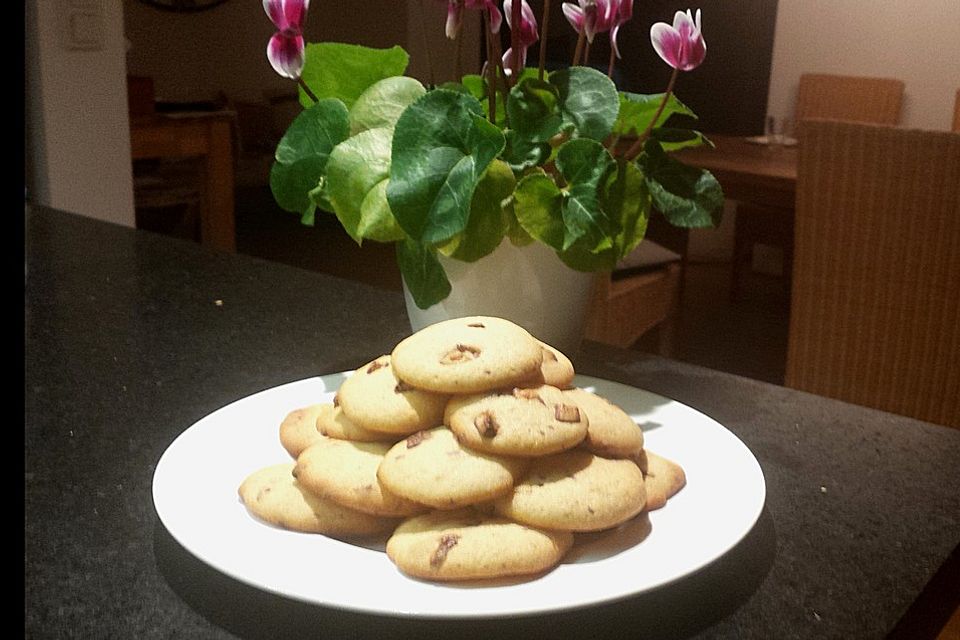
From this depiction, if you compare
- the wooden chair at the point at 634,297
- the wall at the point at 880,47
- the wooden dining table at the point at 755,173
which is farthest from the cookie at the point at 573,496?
the wall at the point at 880,47

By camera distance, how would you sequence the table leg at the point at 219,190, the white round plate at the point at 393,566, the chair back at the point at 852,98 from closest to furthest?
the white round plate at the point at 393,566 → the table leg at the point at 219,190 → the chair back at the point at 852,98

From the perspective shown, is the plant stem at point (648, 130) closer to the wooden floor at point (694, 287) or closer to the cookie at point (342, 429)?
the cookie at point (342, 429)

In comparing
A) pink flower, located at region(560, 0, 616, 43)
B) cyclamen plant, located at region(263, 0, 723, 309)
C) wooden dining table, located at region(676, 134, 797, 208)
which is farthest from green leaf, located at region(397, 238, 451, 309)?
wooden dining table, located at region(676, 134, 797, 208)

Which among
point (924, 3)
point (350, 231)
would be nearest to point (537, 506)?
point (350, 231)

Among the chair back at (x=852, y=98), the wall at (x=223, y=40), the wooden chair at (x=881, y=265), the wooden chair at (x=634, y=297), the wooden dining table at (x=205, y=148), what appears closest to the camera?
the wooden chair at (x=881, y=265)

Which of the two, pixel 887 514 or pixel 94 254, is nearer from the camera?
pixel 887 514

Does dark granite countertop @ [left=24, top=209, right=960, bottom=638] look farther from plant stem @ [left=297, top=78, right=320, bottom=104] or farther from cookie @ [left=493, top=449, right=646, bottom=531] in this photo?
plant stem @ [left=297, top=78, right=320, bottom=104]
